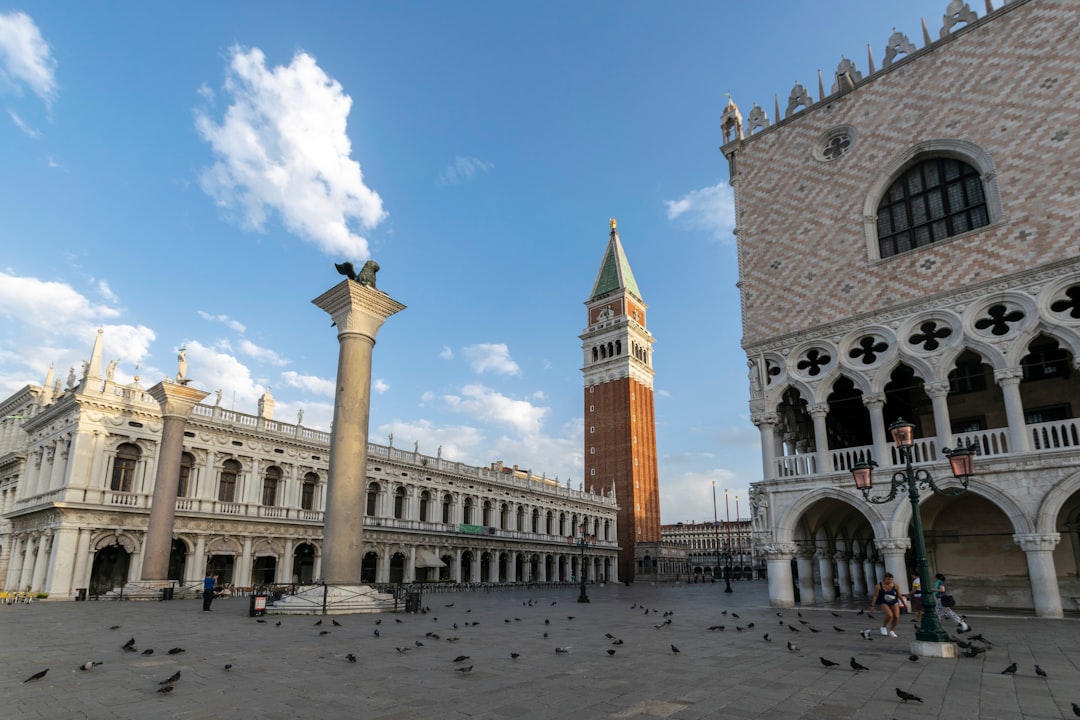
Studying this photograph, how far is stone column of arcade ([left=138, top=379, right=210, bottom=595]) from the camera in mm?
25578

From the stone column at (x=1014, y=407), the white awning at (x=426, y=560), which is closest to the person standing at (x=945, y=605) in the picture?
the stone column at (x=1014, y=407)

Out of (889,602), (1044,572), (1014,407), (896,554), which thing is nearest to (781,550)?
(896,554)

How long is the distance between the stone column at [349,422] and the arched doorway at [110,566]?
20.3 metres

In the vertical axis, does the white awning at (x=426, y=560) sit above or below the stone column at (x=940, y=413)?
below

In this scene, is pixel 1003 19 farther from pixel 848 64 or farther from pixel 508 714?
pixel 508 714

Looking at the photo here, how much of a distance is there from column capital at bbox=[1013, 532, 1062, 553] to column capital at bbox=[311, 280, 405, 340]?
18.9 metres

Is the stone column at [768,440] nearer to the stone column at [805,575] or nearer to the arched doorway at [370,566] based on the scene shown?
the stone column at [805,575]

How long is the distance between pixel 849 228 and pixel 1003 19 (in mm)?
7413

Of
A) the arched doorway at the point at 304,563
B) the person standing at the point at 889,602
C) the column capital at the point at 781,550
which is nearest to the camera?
the person standing at the point at 889,602

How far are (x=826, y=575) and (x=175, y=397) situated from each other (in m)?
26.6

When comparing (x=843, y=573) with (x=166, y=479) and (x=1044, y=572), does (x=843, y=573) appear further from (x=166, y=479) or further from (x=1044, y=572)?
(x=166, y=479)

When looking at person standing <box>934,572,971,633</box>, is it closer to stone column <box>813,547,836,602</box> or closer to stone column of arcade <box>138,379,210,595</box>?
stone column <box>813,547,836,602</box>

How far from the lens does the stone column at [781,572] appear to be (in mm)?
20812

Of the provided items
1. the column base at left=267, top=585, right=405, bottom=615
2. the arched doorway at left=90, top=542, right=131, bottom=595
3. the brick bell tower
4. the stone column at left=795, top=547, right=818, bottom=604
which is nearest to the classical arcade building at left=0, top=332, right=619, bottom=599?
the arched doorway at left=90, top=542, right=131, bottom=595
